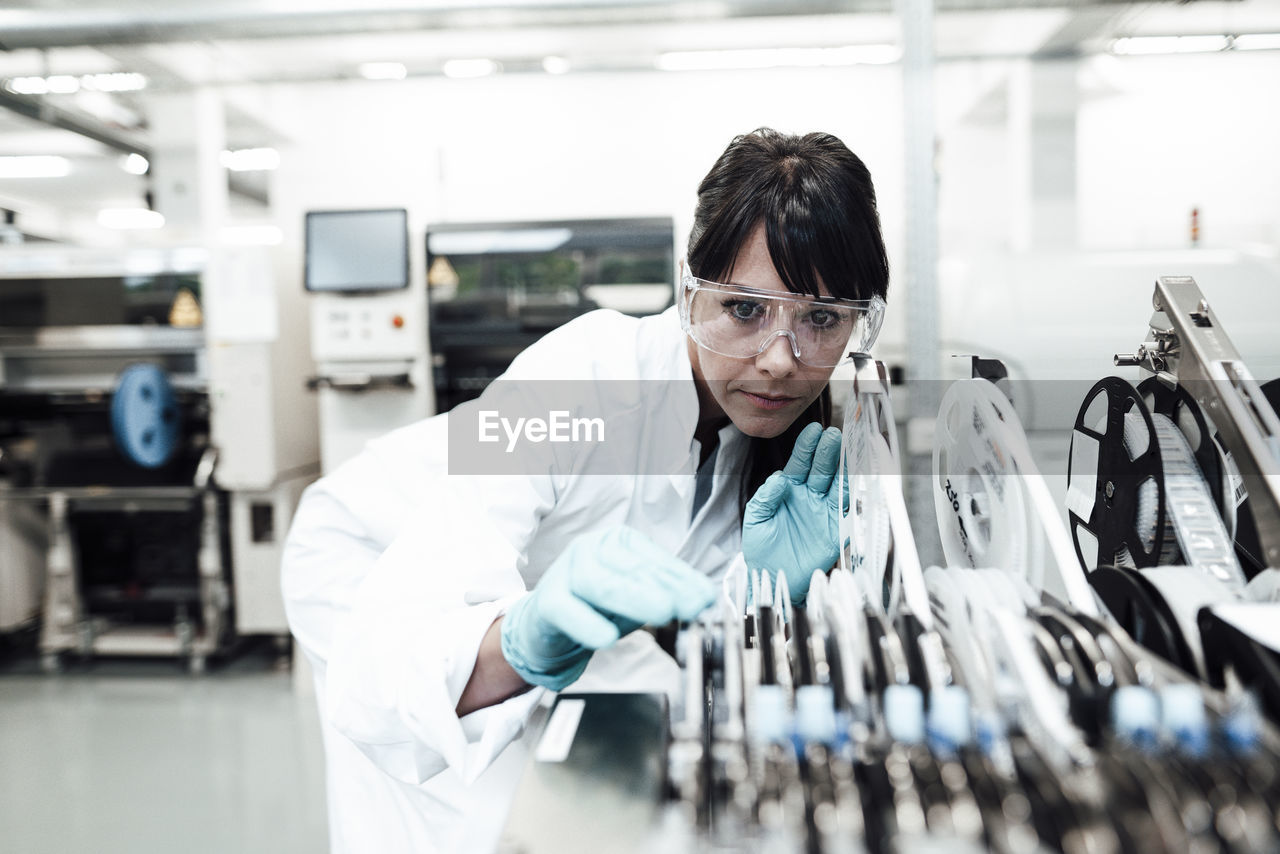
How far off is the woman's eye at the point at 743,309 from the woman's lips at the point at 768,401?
0.40 ft

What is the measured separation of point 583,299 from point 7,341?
7.81 feet

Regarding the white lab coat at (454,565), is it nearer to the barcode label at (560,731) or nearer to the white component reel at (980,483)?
the barcode label at (560,731)

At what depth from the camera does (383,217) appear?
3092mm

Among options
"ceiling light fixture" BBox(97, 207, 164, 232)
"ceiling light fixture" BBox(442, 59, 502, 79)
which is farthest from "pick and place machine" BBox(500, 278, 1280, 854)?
"ceiling light fixture" BBox(97, 207, 164, 232)

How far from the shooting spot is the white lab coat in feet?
Result: 2.75

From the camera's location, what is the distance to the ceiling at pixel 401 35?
289 cm

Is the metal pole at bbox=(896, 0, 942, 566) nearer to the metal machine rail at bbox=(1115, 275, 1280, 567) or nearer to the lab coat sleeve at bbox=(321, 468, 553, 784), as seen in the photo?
the metal machine rail at bbox=(1115, 275, 1280, 567)

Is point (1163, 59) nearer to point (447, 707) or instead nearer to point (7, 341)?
point (447, 707)

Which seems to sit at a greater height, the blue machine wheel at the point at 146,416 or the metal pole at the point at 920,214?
the metal pole at the point at 920,214

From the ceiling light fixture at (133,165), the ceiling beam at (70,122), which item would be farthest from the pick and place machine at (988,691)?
the ceiling light fixture at (133,165)

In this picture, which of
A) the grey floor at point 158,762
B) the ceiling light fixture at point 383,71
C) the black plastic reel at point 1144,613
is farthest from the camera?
the ceiling light fixture at point 383,71

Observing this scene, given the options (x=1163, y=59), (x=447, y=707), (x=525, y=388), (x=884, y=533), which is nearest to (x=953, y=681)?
(x=884, y=533)

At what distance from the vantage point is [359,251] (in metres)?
3.10
